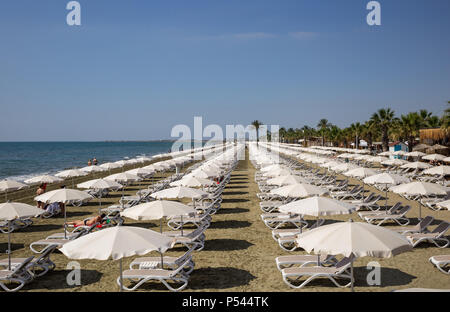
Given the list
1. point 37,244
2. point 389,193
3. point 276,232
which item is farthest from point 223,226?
point 389,193

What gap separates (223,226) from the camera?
11602 millimetres

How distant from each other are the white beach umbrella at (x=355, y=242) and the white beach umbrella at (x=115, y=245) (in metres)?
2.28

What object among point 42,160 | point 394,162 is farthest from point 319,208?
point 42,160

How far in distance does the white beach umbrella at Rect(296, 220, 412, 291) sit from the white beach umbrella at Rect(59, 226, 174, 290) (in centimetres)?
228

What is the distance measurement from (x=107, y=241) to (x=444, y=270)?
662 centimetres

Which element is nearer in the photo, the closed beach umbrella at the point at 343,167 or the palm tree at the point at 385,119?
the closed beach umbrella at the point at 343,167

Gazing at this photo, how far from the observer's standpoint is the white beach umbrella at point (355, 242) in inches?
185

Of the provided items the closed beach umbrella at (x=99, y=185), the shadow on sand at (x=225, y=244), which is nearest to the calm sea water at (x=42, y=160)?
the closed beach umbrella at (x=99, y=185)

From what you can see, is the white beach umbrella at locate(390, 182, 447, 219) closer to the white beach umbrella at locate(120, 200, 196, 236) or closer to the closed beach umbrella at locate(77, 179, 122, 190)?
the white beach umbrella at locate(120, 200, 196, 236)

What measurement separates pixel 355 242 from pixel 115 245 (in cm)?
342

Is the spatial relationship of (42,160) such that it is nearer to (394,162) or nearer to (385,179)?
(394,162)

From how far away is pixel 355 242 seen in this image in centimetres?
485

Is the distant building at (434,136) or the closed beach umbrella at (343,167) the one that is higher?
the distant building at (434,136)

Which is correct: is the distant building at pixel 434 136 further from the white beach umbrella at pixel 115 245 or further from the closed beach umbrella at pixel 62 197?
the white beach umbrella at pixel 115 245
